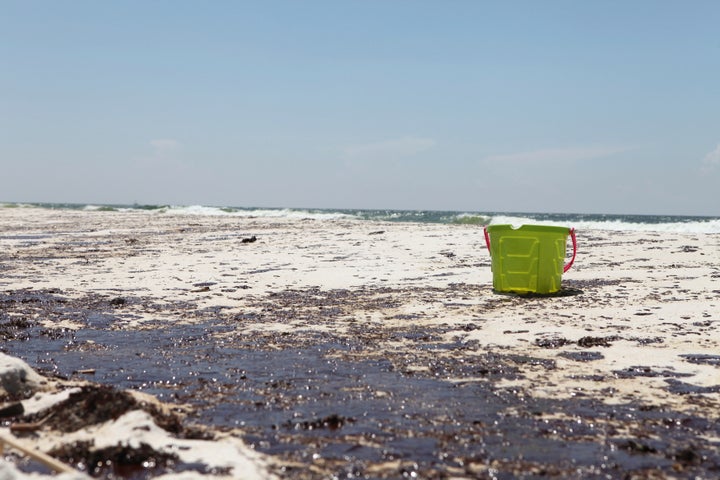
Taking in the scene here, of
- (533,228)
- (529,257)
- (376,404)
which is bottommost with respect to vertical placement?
(376,404)

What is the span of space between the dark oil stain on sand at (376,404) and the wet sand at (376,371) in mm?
15

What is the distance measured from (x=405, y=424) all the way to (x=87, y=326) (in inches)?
162

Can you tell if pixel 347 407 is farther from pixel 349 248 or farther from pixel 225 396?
pixel 349 248

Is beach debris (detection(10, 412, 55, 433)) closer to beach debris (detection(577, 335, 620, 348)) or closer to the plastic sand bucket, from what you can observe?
beach debris (detection(577, 335, 620, 348))

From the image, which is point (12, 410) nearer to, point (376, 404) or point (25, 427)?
point (25, 427)

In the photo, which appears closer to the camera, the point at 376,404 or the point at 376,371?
the point at 376,404

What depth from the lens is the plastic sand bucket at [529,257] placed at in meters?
8.45

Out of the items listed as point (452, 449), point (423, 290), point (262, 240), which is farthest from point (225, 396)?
point (262, 240)

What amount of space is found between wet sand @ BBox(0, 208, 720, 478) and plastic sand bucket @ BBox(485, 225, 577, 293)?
0.86ft

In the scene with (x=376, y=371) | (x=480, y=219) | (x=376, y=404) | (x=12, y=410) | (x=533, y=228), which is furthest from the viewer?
(x=480, y=219)

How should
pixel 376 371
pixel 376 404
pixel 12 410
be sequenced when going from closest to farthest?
pixel 12 410 → pixel 376 404 → pixel 376 371

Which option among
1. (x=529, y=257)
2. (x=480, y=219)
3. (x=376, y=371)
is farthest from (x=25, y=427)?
(x=480, y=219)

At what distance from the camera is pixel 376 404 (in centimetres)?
412

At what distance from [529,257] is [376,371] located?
13.4ft
